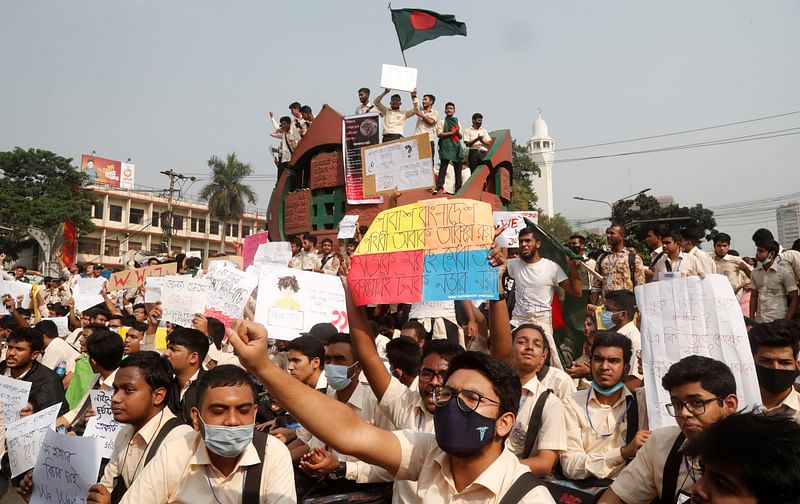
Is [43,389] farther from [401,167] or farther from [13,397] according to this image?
[401,167]

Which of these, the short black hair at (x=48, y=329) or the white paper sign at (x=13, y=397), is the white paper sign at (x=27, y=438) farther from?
the short black hair at (x=48, y=329)

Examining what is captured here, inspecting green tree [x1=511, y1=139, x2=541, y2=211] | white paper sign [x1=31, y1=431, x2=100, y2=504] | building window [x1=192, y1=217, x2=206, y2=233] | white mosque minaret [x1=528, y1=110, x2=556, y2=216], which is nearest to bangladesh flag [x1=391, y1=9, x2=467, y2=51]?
white paper sign [x1=31, y1=431, x2=100, y2=504]

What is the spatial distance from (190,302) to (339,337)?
3129 mm

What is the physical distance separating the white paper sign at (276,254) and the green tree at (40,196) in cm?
4432

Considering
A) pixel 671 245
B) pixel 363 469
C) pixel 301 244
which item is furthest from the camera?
pixel 301 244

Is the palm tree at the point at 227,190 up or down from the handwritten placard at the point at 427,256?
up

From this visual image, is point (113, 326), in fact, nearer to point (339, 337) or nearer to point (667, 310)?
point (339, 337)

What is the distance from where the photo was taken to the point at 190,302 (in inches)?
270

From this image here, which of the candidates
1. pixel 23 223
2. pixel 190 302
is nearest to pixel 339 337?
pixel 190 302

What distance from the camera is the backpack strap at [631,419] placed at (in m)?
3.59

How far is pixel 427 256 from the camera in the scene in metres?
3.69

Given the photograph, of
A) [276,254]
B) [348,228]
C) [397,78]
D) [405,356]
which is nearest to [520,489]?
[405,356]

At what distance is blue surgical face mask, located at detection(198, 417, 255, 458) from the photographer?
2.82 m

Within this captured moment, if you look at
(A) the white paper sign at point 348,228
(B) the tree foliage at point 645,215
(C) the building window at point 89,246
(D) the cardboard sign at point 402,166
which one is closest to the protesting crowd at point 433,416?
(D) the cardboard sign at point 402,166
